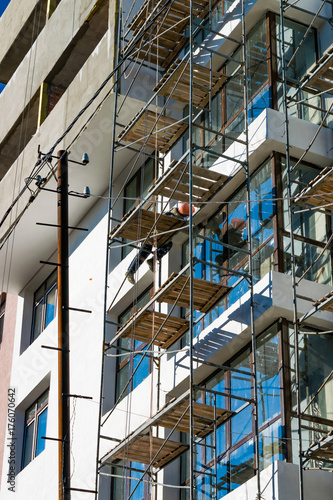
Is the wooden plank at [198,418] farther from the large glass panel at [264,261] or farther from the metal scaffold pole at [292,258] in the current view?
the large glass panel at [264,261]

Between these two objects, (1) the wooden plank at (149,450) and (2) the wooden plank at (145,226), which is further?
(2) the wooden plank at (145,226)

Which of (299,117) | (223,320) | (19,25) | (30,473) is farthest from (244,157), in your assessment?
(19,25)

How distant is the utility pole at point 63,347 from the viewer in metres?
18.5

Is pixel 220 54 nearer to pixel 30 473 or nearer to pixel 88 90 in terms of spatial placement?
pixel 88 90

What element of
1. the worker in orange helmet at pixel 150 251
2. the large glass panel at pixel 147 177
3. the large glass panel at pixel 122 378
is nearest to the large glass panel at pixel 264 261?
the worker in orange helmet at pixel 150 251

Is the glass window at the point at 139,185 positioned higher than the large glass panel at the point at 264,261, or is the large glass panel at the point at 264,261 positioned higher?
the glass window at the point at 139,185

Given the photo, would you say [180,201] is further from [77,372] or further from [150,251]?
[77,372]

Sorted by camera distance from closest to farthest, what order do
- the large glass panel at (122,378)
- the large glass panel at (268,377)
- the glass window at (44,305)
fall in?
1. the large glass panel at (268,377)
2. the large glass panel at (122,378)
3. the glass window at (44,305)

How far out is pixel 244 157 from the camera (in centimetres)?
2053

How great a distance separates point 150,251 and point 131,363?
278cm

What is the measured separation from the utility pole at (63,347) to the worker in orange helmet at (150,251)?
6.58ft

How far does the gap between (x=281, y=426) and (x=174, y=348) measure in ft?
15.6

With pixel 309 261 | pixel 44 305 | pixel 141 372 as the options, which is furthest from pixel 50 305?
pixel 309 261

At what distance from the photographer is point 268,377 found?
59.9ft
